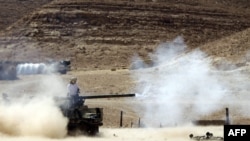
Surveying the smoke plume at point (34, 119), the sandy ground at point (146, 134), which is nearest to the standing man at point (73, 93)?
the smoke plume at point (34, 119)

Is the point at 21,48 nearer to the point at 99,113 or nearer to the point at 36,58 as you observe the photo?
the point at 36,58

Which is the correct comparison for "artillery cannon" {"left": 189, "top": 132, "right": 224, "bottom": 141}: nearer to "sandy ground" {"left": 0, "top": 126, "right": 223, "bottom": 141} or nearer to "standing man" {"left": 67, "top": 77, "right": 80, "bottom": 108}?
"sandy ground" {"left": 0, "top": 126, "right": 223, "bottom": 141}

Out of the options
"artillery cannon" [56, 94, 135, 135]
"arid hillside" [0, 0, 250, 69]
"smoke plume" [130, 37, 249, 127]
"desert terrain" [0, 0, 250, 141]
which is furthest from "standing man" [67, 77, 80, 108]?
"arid hillside" [0, 0, 250, 69]

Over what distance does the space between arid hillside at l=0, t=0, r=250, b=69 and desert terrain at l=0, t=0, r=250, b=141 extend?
12 cm

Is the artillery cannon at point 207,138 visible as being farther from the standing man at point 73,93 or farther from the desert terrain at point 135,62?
the standing man at point 73,93

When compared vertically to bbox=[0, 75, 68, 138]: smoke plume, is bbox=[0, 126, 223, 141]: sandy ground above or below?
below

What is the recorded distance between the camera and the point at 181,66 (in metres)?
47.3

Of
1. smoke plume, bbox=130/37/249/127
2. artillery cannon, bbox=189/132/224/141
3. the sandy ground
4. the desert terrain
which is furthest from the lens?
smoke plume, bbox=130/37/249/127

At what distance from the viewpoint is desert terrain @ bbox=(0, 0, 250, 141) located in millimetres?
27433

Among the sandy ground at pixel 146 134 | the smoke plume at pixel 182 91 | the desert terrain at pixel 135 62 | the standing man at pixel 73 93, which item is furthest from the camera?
the smoke plume at pixel 182 91

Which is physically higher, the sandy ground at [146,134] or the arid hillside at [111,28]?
the arid hillside at [111,28]

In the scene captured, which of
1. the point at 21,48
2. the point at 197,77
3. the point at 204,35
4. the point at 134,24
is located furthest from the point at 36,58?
the point at 197,77

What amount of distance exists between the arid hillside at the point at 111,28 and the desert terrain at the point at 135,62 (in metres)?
0.12

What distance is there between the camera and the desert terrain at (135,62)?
27.4m
